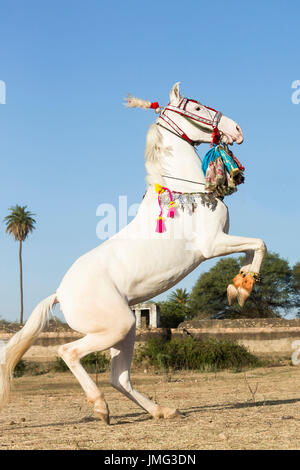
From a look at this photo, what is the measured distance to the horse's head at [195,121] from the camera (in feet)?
19.3

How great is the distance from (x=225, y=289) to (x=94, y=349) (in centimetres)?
3779

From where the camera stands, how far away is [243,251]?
5.60 metres

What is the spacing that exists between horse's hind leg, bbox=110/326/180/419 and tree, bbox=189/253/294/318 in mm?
36109

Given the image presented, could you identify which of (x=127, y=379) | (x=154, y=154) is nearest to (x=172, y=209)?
(x=154, y=154)

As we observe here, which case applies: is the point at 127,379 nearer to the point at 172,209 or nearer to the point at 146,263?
the point at 146,263

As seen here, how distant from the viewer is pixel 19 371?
17938 millimetres

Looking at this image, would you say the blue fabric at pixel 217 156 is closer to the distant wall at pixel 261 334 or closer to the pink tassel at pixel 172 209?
the pink tassel at pixel 172 209

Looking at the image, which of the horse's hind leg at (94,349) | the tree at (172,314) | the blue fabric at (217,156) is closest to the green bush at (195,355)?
the blue fabric at (217,156)

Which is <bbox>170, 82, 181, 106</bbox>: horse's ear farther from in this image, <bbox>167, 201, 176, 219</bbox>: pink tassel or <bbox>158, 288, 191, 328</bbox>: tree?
<bbox>158, 288, 191, 328</bbox>: tree

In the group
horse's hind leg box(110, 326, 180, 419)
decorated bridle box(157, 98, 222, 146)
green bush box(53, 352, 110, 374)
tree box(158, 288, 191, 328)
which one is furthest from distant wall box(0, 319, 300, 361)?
tree box(158, 288, 191, 328)

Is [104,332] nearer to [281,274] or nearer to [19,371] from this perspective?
[19,371]
